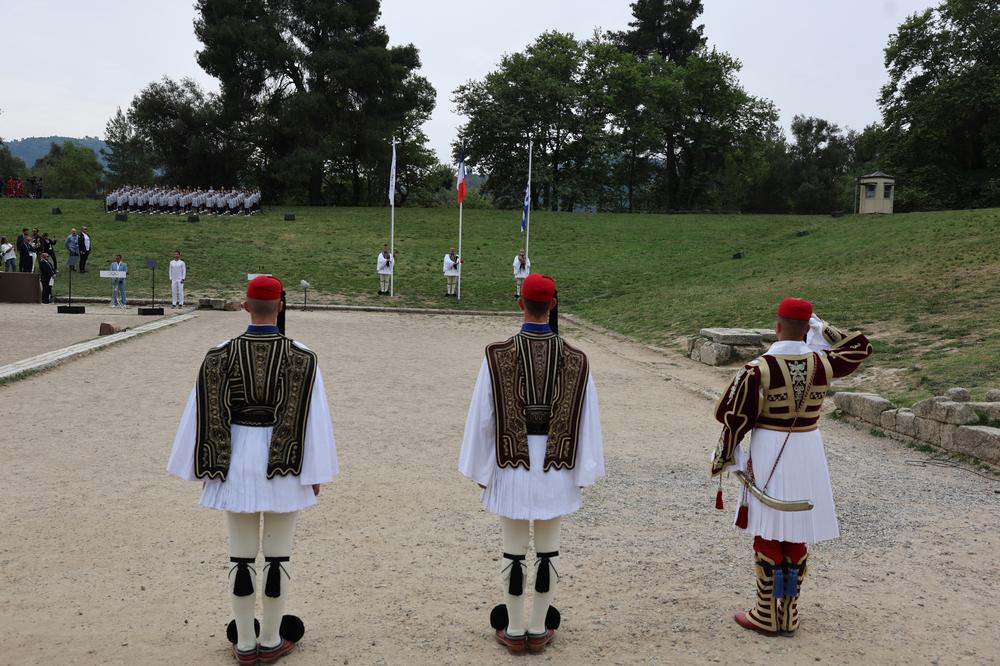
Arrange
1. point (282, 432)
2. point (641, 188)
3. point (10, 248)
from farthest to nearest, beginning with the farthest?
point (641, 188), point (10, 248), point (282, 432)

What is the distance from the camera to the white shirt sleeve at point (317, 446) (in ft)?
13.3

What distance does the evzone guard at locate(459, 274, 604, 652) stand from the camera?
4.21m

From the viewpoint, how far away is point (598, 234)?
41.5m

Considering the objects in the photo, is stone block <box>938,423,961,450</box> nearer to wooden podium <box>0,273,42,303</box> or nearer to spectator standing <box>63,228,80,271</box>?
wooden podium <box>0,273,42,303</box>

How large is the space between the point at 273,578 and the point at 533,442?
1478 millimetres

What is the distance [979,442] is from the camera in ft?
27.9

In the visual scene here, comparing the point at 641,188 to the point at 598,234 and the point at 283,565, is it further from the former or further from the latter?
the point at 283,565

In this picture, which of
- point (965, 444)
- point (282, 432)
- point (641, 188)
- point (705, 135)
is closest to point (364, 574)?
point (282, 432)

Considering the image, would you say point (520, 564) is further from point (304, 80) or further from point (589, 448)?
point (304, 80)

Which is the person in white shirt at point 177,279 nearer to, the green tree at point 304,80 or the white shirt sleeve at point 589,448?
the white shirt sleeve at point 589,448

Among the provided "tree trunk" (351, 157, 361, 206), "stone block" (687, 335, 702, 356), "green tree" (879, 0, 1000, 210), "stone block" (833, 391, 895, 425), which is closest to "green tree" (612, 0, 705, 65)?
"green tree" (879, 0, 1000, 210)

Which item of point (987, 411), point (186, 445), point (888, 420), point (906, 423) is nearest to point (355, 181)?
point (888, 420)

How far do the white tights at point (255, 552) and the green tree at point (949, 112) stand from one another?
168ft

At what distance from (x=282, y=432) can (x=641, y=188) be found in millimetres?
70039
